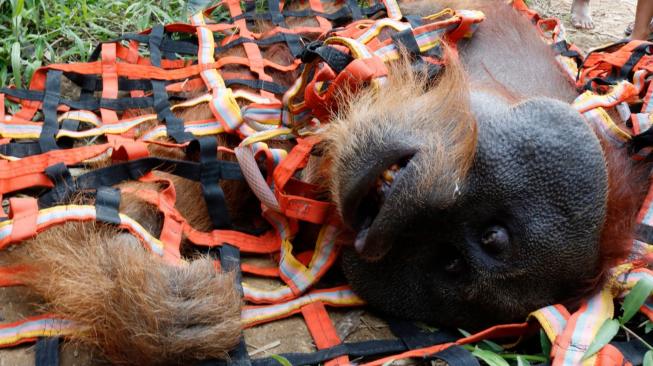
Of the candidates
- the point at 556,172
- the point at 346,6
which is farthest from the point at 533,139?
the point at 346,6

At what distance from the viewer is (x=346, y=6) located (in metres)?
2.97

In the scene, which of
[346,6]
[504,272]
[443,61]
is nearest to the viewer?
[504,272]

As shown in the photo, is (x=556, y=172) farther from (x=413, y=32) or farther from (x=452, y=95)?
(x=413, y=32)

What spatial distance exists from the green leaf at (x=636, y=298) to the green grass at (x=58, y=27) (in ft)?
7.01

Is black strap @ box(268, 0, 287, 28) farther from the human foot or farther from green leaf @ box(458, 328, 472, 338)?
the human foot

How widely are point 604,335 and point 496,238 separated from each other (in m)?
0.33

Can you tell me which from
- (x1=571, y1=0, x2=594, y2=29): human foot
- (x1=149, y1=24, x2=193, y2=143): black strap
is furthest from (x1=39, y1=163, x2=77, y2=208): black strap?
(x1=571, y1=0, x2=594, y2=29): human foot

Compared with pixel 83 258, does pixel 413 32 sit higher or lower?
higher

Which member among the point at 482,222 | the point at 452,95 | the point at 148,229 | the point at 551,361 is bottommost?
the point at 148,229

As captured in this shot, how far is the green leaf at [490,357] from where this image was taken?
1570mm

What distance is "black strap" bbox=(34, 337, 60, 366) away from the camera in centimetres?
152

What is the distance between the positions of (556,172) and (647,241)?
505 mm

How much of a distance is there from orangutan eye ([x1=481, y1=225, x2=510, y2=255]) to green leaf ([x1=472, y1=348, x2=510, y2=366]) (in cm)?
24

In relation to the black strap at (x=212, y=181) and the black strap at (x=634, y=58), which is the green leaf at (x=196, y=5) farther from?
the black strap at (x=634, y=58)
